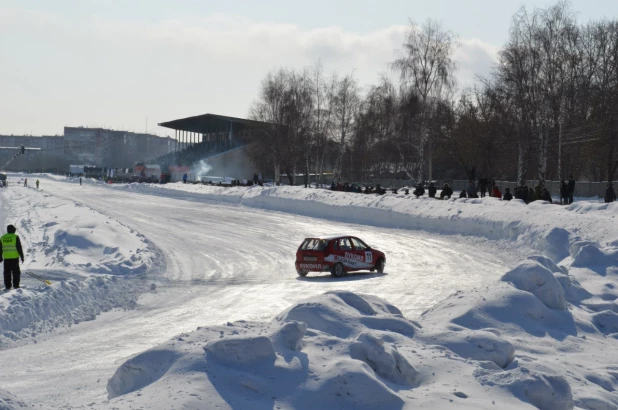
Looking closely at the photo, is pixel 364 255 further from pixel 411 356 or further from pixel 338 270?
pixel 411 356

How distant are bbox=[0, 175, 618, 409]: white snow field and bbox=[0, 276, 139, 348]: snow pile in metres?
0.06

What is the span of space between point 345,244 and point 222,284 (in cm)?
439

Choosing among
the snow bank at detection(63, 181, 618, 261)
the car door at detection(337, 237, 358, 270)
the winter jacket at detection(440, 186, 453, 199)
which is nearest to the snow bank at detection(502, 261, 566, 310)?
the car door at detection(337, 237, 358, 270)

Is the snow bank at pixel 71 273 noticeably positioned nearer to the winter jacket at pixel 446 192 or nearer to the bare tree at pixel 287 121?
the winter jacket at pixel 446 192

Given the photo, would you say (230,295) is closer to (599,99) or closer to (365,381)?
(365,381)

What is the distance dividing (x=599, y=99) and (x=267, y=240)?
38.5 meters

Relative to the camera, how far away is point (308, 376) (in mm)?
7402

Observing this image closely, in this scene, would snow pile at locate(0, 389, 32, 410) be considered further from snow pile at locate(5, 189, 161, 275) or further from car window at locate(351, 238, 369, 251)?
car window at locate(351, 238, 369, 251)

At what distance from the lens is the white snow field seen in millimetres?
7336

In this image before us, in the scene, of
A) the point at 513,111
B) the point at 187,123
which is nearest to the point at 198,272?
the point at 513,111

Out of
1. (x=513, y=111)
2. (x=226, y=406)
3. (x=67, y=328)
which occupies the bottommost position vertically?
(x=67, y=328)

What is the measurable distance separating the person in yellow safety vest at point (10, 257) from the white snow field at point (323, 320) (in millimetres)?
1785

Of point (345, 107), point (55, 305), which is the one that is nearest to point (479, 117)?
point (345, 107)

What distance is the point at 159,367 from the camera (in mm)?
7426
